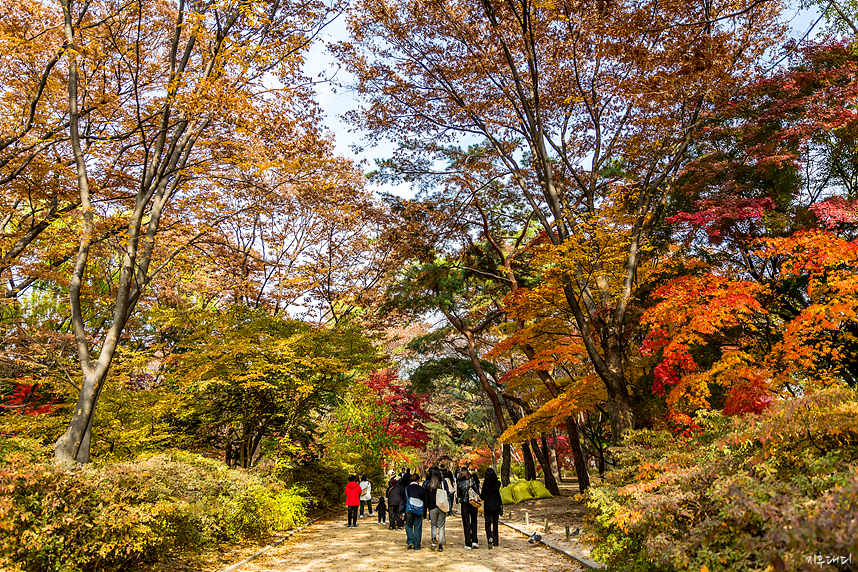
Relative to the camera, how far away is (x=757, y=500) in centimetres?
329

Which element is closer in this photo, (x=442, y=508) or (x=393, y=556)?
(x=393, y=556)

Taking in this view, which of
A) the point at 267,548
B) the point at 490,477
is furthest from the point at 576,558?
the point at 267,548

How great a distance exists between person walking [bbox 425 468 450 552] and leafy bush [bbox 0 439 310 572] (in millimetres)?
3655

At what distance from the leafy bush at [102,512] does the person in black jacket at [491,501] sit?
15.4 ft

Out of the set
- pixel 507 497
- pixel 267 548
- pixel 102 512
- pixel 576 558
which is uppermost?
pixel 102 512

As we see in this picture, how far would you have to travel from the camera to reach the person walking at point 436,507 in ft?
29.4

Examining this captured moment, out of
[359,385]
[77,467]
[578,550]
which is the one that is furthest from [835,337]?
[77,467]

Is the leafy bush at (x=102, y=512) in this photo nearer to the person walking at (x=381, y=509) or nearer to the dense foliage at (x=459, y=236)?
the dense foliage at (x=459, y=236)

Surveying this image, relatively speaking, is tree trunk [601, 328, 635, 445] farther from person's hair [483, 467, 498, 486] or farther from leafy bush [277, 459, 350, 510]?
leafy bush [277, 459, 350, 510]

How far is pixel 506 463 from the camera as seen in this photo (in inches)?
903

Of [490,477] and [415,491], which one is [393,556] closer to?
[415,491]

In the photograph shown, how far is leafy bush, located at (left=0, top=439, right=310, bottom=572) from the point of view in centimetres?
493

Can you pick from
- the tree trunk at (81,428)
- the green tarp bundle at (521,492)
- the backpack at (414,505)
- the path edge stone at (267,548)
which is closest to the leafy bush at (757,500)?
the backpack at (414,505)

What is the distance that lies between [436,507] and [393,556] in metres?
1.19
